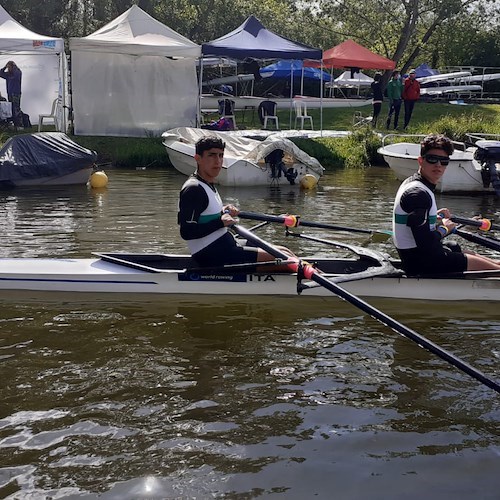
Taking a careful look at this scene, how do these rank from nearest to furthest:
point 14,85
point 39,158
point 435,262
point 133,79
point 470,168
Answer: point 435,262, point 470,168, point 39,158, point 14,85, point 133,79

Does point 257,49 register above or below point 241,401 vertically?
above

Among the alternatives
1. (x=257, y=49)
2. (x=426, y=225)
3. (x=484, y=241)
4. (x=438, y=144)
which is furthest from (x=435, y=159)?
(x=257, y=49)

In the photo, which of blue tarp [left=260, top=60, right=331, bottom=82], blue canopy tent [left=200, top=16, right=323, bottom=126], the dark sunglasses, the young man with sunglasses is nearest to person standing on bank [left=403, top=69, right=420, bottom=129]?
blue canopy tent [left=200, top=16, right=323, bottom=126]

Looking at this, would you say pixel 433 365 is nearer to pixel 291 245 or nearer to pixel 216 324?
pixel 216 324

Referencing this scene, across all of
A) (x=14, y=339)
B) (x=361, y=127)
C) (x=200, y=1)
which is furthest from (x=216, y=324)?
(x=200, y=1)

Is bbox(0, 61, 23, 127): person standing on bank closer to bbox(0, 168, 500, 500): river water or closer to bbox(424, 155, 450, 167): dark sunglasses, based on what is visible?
bbox(0, 168, 500, 500): river water

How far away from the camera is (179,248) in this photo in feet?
33.3

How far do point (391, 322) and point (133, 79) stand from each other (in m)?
16.9

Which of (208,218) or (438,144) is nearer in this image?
(438,144)

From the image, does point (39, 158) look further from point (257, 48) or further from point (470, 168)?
point (470, 168)

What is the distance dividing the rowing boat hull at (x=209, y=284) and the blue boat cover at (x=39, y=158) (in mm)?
7973

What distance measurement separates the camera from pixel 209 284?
732 cm

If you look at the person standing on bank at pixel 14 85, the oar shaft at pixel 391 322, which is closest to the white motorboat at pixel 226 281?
the oar shaft at pixel 391 322

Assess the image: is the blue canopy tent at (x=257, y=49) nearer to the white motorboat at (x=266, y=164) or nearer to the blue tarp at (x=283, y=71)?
the white motorboat at (x=266, y=164)
